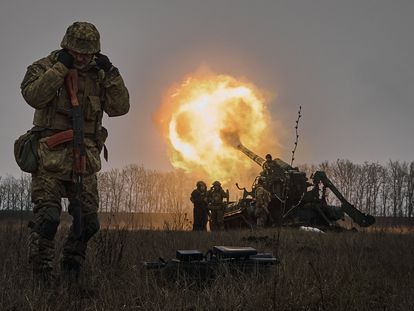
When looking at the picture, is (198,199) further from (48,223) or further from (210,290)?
(210,290)

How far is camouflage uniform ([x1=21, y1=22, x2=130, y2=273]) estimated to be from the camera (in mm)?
4148

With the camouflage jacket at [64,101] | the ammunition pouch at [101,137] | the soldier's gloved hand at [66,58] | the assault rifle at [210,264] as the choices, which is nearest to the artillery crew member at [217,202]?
the ammunition pouch at [101,137]

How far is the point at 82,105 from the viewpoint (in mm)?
4445

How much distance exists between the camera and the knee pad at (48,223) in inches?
162

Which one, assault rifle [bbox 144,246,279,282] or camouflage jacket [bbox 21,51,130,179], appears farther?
camouflage jacket [bbox 21,51,130,179]

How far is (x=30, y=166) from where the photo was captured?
4.23 meters

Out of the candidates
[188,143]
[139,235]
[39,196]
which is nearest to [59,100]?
[39,196]

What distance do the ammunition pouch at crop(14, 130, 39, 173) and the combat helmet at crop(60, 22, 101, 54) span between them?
88 cm

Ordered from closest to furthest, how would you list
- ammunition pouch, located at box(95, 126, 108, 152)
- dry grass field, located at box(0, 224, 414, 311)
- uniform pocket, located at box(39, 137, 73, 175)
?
1. dry grass field, located at box(0, 224, 414, 311)
2. uniform pocket, located at box(39, 137, 73, 175)
3. ammunition pouch, located at box(95, 126, 108, 152)

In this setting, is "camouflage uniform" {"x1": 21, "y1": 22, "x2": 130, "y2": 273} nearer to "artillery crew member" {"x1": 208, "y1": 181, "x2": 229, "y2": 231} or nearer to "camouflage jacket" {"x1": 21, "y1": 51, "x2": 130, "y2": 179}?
"camouflage jacket" {"x1": 21, "y1": 51, "x2": 130, "y2": 179}

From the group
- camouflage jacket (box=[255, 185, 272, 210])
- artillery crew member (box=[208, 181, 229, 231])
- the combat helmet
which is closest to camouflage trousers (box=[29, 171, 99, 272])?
the combat helmet

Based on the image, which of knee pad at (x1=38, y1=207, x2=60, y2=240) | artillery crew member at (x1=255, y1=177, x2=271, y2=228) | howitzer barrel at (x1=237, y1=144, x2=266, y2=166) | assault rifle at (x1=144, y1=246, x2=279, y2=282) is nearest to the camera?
assault rifle at (x1=144, y1=246, x2=279, y2=282)

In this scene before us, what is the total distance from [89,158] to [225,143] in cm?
1957

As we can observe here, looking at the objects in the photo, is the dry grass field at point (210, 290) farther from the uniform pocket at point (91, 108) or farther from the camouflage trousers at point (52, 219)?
the uniform pocket at point (91, 108)
